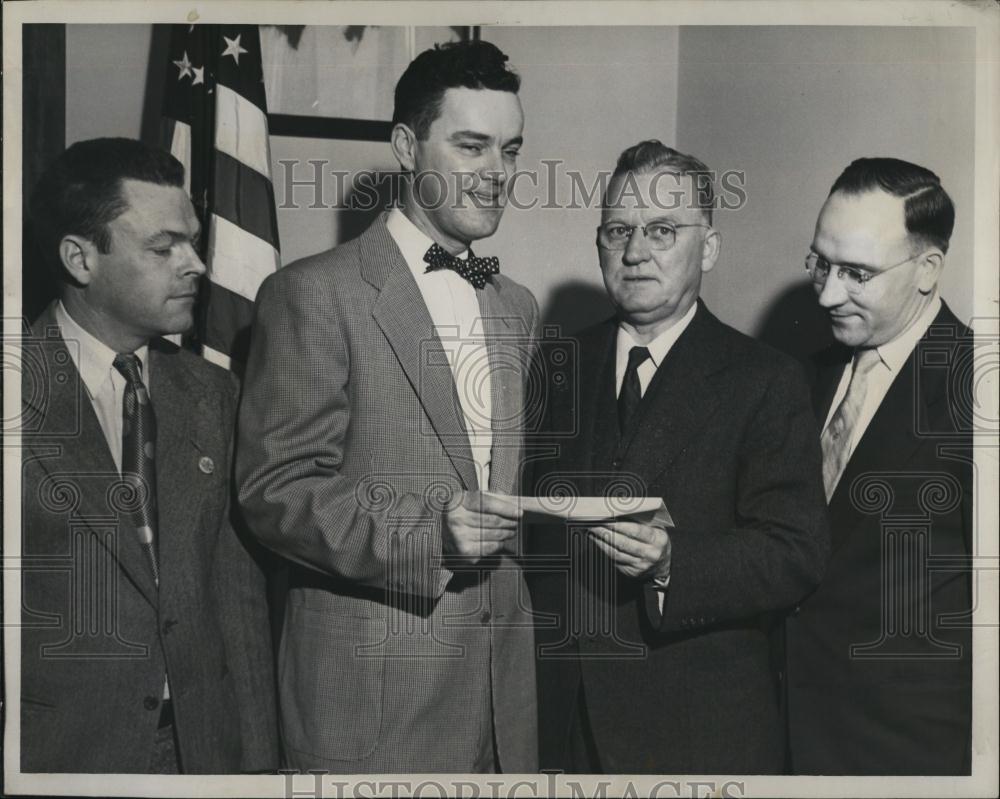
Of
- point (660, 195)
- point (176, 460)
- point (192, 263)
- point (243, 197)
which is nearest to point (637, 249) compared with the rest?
point (660, 195)

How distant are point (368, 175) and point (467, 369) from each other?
2.09 feet

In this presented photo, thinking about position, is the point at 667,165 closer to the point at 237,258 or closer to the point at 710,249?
the point at 710,249

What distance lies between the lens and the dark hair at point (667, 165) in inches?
120

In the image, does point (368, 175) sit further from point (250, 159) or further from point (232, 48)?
point (232, 48)

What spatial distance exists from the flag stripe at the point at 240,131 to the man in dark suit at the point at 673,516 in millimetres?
970

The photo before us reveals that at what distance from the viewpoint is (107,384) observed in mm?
2984

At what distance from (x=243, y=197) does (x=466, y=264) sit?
26.4 inches

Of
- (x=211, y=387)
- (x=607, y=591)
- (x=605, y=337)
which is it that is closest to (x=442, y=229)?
(x=605, y=337)

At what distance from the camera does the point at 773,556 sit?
2.98m

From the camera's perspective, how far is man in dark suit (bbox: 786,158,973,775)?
121 inches
